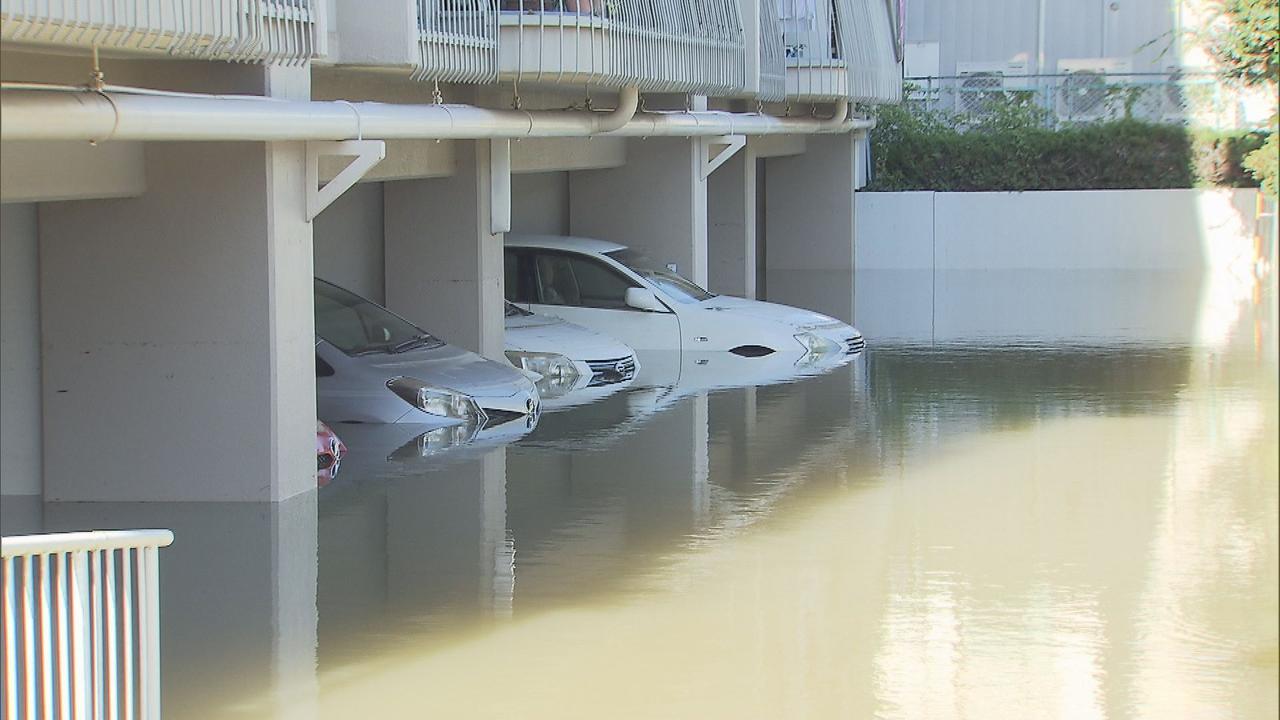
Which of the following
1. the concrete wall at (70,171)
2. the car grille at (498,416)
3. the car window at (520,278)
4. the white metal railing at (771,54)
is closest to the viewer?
the concrete wall at (70,171)

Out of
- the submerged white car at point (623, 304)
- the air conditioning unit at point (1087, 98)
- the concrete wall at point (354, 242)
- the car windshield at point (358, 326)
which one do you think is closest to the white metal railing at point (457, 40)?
the car windshield at point (358, 326)

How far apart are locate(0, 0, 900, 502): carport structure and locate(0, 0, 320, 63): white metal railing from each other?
0.02 m

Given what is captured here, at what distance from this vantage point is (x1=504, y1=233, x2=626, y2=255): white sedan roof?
18.8 meters

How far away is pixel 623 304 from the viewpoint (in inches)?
748

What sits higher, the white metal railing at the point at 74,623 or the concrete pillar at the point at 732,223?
the concrete pillar at the point at 732,223

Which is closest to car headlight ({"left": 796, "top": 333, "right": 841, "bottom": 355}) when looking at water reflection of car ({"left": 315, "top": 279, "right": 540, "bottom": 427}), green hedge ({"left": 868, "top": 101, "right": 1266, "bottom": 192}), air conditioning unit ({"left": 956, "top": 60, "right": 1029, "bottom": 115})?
water reflection of car ({"left": 315, "top": 279, "right": 540, "bottom": 427})

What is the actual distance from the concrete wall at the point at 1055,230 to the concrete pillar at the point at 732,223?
6145 mm

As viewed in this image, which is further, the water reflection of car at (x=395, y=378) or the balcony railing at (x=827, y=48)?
the balcony railing at (x=827, y=48)

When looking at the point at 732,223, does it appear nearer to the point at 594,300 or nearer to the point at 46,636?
the point at 594,300

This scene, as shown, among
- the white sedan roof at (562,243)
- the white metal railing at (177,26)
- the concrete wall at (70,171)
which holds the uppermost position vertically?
the white metal railing at (177,26)

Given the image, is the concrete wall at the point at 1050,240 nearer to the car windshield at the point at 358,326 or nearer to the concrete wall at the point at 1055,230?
the concrete wall at the point at 1055,230

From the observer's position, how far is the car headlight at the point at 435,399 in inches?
543

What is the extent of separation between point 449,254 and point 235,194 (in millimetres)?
5531

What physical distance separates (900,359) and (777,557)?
962 centimetres
